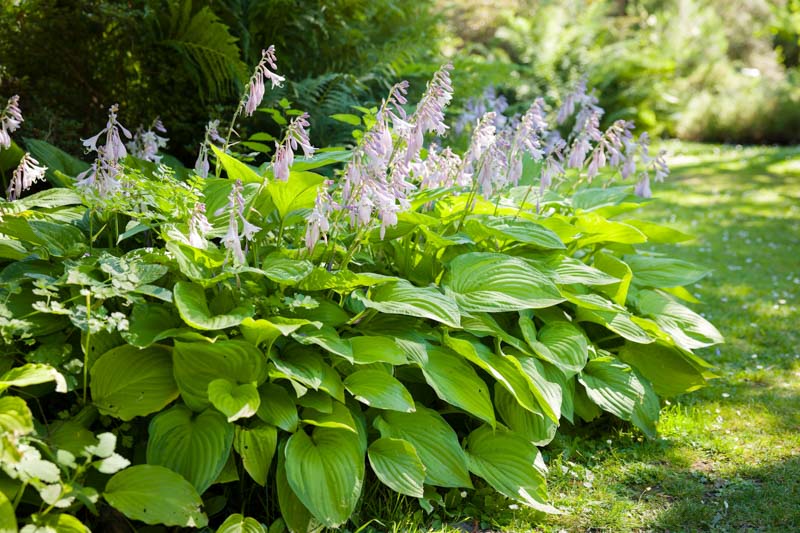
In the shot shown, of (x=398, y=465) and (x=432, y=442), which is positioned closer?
(x=398, y=465)

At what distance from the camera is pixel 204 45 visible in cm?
402

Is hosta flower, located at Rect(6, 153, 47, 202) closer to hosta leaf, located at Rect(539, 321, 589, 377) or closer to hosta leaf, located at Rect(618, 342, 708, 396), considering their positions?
hosta leaf, located at Rect(539, 321, 589, 377)

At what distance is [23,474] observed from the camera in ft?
6.37

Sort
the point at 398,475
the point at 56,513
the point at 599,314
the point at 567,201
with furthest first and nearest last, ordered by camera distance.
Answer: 1. the point at 567,201
2. the point at 599,314
3. the point at 398,475
4. the point at 56,513

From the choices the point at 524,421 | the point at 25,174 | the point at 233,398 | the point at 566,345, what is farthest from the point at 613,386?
the point at 25,174

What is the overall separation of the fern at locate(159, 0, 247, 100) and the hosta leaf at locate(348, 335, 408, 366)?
1.92m

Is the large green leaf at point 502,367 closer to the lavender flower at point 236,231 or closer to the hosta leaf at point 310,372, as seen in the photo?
the hosta leaf at point 310,372

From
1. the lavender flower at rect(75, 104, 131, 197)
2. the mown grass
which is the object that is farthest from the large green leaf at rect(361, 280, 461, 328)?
the lavender flower at rect(75, 104, 131, 197)

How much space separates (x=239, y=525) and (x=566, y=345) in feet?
5.44

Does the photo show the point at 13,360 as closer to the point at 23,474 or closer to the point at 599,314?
the point at 23,474

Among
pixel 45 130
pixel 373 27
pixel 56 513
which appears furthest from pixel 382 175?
pixel 373 27

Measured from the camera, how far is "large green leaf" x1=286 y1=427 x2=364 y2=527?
2.40 metres

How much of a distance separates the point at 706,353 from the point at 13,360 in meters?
3.93

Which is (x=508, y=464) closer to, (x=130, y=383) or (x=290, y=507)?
(x=290, y=507)
